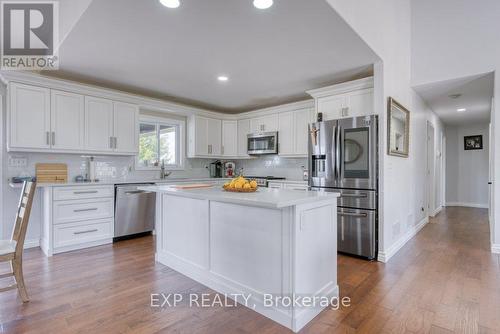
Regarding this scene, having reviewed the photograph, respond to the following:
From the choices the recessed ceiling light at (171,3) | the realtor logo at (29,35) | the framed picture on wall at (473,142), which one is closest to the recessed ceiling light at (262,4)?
the recessed ceiling light at (171,3)

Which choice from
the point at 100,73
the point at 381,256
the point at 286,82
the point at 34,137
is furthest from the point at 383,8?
the point at 34,137

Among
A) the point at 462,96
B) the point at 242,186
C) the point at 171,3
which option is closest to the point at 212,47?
the point at 171,3

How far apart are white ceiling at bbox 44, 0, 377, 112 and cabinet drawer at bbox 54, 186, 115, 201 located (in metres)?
1.55

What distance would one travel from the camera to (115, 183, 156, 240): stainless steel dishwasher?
3.91 meters

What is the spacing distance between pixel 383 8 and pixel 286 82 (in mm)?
1451

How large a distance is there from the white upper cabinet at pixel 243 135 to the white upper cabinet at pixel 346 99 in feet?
6.37

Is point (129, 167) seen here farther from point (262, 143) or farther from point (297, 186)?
point (297, 186)

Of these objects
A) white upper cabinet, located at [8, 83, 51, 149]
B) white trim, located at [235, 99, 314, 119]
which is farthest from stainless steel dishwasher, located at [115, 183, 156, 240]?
white trim, located at [235, 99, 314, 119]

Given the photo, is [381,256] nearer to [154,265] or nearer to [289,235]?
[289,235]

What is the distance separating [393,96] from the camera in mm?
3457

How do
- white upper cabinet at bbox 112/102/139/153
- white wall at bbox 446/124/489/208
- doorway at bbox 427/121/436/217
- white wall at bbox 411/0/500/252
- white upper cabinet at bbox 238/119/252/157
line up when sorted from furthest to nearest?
white wall at bbox 446/124/489/208
white upper cabinet at bbox 238/119/252/157
doorway at bbox 427/121/436/217
white upper cabinet at bbox 112/102/139/153
white wall at bbox 411/0/500/252

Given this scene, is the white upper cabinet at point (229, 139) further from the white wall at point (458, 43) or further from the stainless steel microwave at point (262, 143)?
the white wall at point (458, 43)

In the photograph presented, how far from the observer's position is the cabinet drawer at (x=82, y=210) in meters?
3.40

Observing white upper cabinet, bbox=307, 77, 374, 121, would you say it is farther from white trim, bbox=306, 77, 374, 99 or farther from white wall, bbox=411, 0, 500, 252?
white wall, bbox=411, 0, 500, 252
